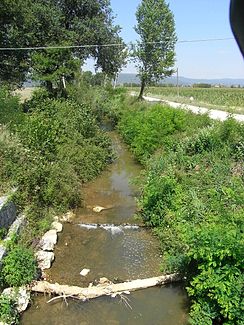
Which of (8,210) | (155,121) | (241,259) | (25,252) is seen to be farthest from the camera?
(155,121)

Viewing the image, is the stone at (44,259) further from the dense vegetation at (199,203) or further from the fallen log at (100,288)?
the dense vegetation at (199,203)

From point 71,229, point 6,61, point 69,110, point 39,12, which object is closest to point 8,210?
point 71,229

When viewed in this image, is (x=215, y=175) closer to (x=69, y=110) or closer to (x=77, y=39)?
(x=69, y=110)

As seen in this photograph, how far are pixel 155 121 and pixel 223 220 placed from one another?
33.4 feet

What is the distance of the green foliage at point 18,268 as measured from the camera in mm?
7113

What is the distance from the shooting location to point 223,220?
20.9ft

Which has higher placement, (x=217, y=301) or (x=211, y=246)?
(x=211, y=246)

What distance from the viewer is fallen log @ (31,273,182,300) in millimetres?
7305

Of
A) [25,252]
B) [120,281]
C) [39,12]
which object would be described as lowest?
[120,281]

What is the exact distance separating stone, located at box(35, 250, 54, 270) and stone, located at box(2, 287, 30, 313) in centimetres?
114

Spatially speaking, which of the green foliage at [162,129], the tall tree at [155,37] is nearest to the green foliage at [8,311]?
the green foliage at [162,129]

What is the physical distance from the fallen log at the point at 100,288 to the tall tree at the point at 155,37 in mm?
26309

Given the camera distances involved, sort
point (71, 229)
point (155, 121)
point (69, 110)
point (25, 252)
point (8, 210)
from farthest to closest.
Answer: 1. point (69, 110)
2. point (155, 121)
3. point (71, 229)
4. point (8, 210)
5. point (25, 252)

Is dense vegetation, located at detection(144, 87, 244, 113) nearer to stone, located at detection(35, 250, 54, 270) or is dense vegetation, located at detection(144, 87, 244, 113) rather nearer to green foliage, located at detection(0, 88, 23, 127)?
green foliage, located at detection(0, 88, 23, 127)
